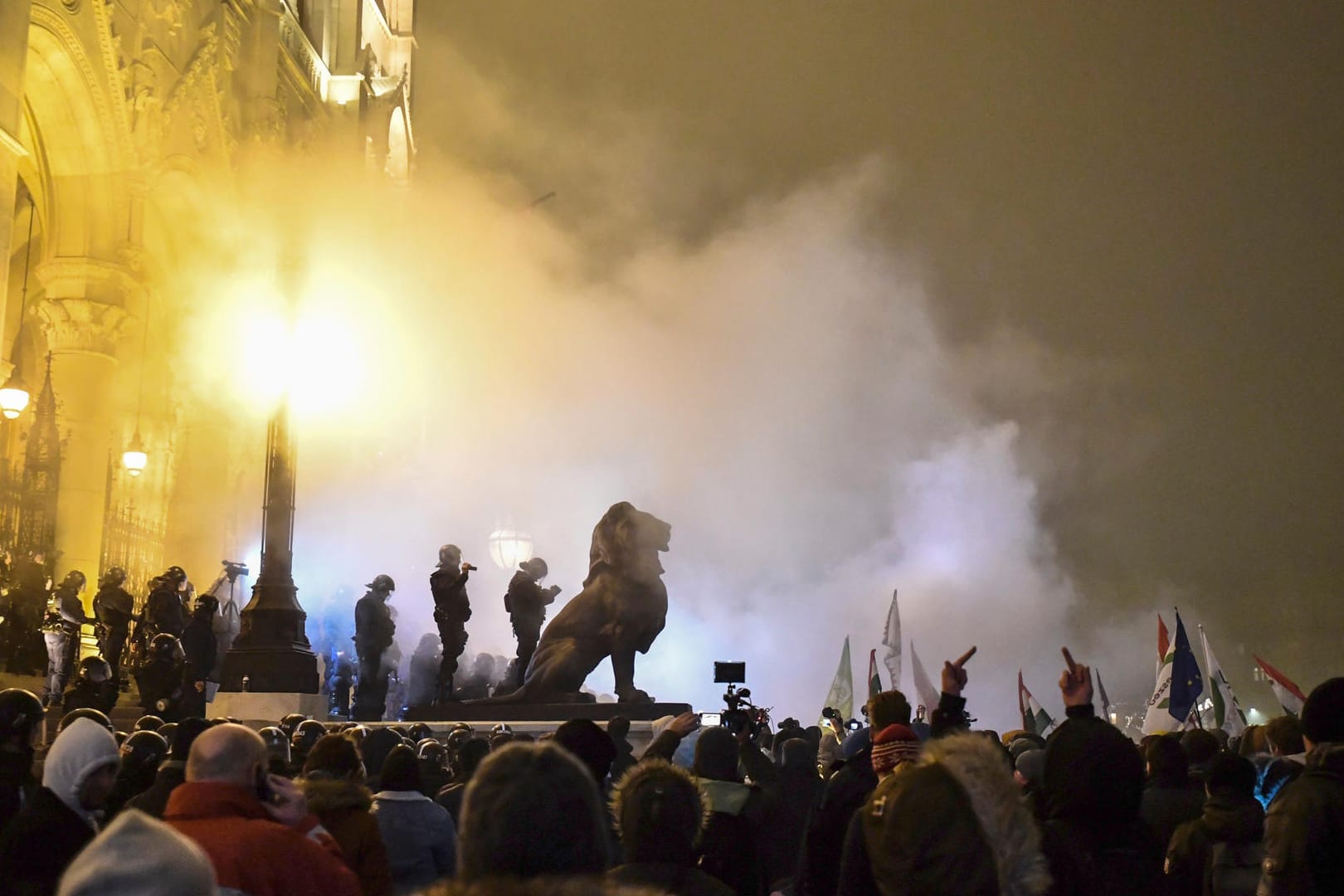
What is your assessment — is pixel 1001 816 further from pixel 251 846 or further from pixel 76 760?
pixel 76 760

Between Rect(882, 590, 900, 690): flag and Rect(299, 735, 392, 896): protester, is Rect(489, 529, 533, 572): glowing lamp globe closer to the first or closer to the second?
Rect(882, 590, 900, 690): flag

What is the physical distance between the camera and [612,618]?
503 inches

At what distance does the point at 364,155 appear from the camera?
30594 mm

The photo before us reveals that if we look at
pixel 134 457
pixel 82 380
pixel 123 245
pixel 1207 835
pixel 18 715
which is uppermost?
pixel 123 245

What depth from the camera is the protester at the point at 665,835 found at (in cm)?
307

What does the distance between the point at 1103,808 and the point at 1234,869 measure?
1185mm

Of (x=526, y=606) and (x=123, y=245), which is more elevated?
(x=123, y=245)

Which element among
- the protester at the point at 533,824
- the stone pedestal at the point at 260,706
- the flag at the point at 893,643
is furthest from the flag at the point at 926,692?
the protester at the point at 533,824

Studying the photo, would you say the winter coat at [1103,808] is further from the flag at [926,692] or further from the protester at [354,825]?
the flag at [926,692]

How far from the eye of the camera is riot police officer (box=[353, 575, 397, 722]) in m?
15.3

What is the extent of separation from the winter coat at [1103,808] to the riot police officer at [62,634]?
11.7m

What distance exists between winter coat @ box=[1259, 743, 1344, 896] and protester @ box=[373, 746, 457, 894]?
2623 mm

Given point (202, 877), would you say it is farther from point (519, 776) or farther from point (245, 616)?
point (245, 616)

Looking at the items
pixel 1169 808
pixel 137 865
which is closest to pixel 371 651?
pixel 1169 808
